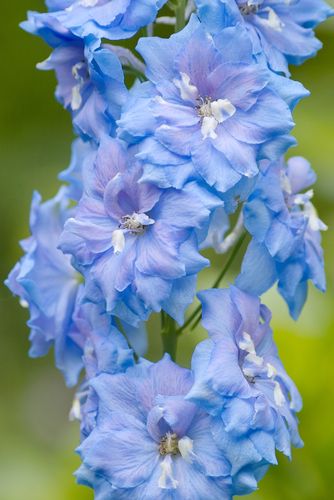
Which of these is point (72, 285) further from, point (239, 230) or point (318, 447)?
point (318, 447)

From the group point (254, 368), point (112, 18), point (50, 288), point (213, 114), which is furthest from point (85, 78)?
point (254, 368)

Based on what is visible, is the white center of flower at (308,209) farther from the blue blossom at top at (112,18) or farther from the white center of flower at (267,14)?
the blue blossom at top at (112,18)

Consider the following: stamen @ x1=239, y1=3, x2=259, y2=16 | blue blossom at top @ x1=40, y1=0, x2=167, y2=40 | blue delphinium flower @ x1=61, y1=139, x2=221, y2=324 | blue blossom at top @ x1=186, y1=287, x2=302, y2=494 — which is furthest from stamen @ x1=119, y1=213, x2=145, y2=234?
stamen @ x1=239, y1=3, x2=259, y2=16

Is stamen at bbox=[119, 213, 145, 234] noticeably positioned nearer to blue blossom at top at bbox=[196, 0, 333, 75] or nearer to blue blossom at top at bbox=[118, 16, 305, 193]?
blue blossom at top at bbox=[118, 16, 305, 193]

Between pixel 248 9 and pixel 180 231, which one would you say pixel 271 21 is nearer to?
pixel 248 9

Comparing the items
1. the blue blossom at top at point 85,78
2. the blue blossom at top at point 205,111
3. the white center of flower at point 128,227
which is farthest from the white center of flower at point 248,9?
the white center of flower at point 128,227

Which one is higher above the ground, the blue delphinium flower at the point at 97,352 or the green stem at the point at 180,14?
the green stem at the point at 180,14
